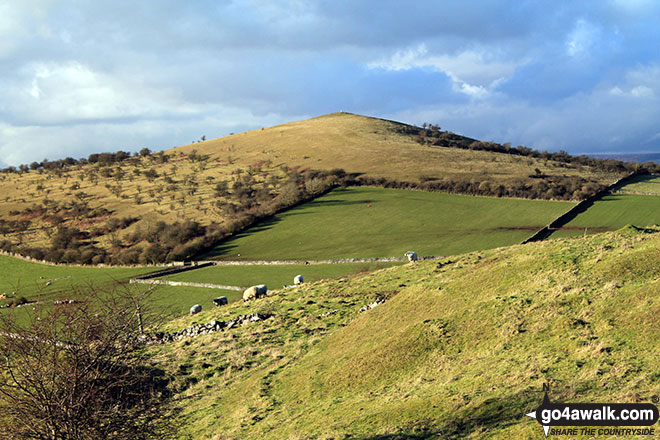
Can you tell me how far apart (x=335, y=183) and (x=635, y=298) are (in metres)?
107

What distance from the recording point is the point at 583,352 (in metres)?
17.9

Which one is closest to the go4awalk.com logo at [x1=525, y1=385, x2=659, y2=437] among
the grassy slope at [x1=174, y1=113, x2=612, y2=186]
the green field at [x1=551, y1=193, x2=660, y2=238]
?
the green field at [x1=551, y1=193, x2=660, y2=238]

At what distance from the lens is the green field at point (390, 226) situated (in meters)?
81.7

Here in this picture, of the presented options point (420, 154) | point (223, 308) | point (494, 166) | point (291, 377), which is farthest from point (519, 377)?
point (420, 154)

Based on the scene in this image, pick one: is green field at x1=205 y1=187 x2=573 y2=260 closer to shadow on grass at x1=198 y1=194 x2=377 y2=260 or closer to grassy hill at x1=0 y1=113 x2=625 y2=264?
shadow on grass at x1=198 y1=194 x2=377 y2=260

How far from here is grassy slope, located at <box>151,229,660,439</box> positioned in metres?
16.1

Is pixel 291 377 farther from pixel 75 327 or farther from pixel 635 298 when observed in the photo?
pixel 635 298

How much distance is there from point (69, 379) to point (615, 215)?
328 feet

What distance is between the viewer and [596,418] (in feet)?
45.0

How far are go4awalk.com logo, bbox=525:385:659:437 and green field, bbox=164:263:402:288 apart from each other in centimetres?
5175

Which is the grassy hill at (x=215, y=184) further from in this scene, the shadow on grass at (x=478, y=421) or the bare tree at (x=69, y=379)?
the shadow on grass at (x=478, y=421)

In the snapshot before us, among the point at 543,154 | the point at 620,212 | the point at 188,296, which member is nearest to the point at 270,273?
the point at 188,296

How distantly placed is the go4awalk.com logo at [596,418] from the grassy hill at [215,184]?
79416mm

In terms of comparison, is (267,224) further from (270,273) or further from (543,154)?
(543,154)
